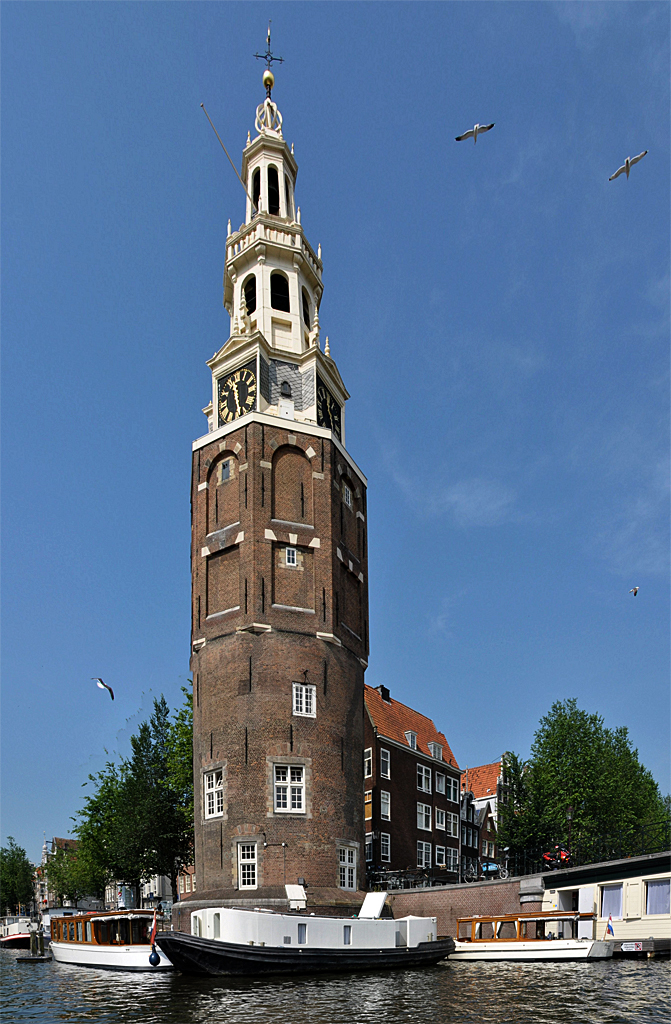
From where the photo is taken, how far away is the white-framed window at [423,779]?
66.8m

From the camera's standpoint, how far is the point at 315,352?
51.3 m

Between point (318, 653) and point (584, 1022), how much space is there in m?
24.7

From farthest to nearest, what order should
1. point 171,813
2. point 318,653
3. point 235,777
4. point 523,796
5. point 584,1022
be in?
1. point 523,796
2. point 171,813
3. point 318,653
4. point 235,777
5. point 584,1022

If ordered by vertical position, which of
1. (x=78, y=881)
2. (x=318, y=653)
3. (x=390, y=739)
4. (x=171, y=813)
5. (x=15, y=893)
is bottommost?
(x=15, y=893)

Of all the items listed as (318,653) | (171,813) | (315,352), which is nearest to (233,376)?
(315,352)

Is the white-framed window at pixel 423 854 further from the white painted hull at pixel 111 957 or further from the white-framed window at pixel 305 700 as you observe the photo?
the white painted hull at pixel 111 957

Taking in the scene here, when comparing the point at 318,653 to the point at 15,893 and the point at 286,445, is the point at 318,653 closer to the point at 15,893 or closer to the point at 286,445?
the point at 286,445

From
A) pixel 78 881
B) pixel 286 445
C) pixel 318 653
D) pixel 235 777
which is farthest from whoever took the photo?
pixel 78 881

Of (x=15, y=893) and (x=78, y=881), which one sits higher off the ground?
(x=78, y=881)

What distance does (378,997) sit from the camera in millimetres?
25484

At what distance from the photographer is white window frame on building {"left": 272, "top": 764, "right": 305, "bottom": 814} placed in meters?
40.3

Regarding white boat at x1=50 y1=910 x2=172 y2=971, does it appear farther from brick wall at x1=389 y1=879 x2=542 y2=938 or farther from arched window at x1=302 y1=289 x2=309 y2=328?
arched window at x1=302 y1=289 x2=309 y2=328

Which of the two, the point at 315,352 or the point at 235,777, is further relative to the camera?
the point at 315,352

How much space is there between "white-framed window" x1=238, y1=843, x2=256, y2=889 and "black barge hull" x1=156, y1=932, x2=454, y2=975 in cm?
666
